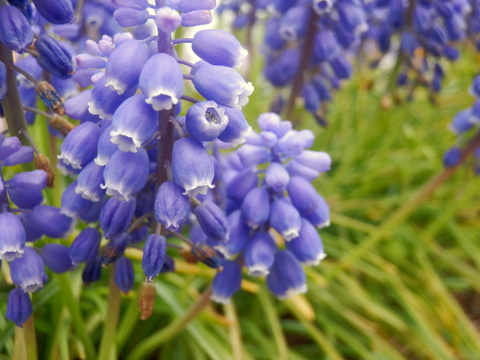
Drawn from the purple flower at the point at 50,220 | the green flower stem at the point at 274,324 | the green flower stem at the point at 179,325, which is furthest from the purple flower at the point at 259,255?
the green flower stem at the point at 274,324

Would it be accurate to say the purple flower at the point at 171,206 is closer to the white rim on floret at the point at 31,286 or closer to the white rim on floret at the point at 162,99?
the white rim on floret at the point at 162,99

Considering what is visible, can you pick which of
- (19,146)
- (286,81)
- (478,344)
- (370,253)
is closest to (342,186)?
(370,253)

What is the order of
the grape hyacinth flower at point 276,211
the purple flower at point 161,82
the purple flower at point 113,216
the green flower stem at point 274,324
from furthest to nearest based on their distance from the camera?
the green flower stem at point 274,324, the grape hyacinth flower at point 276,211, the purple flower at point 113,216, the purple flower at point 161,82

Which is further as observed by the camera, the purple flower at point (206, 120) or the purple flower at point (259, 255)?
the purple flower at point (259, 255)

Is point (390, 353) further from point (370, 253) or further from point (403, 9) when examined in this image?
point (403, 9)

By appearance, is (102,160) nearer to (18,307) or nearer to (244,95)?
(244,95)

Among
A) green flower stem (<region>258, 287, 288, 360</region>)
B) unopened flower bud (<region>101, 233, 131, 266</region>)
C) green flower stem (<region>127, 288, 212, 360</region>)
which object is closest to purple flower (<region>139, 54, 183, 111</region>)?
unopened flower bud (<region>101, 233, 131, 266</region>)
